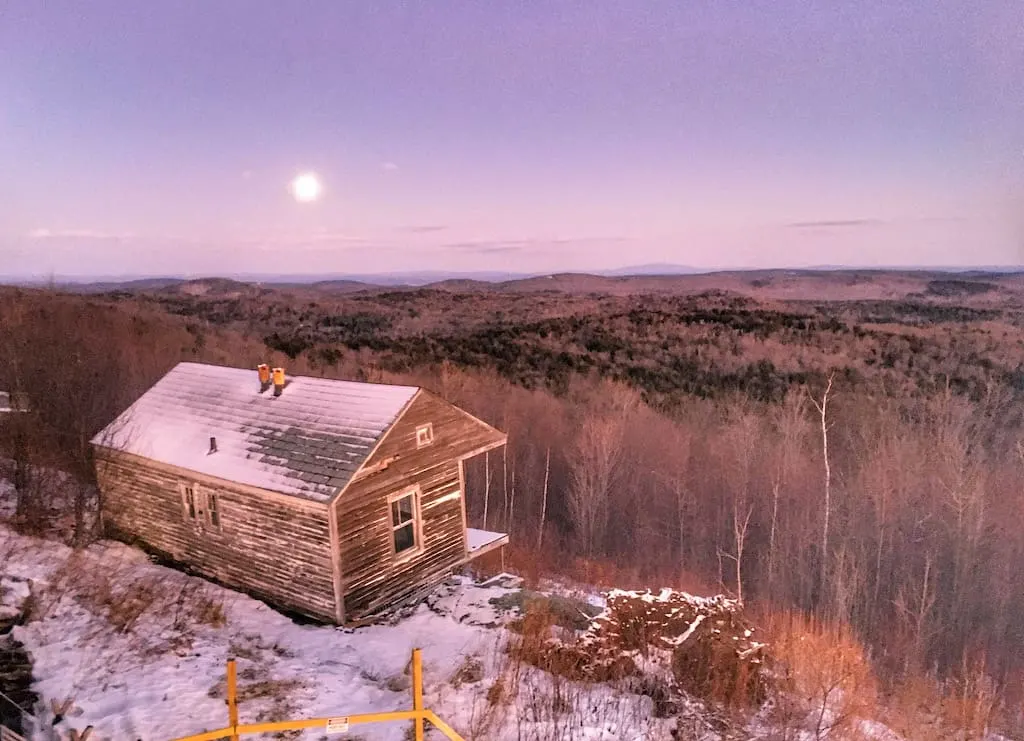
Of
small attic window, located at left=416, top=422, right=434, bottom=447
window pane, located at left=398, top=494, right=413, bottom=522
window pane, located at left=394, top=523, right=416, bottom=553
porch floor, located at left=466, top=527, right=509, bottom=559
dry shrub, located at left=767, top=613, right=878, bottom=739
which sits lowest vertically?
dry shrub, located at left=767, top=613, right=878, bottom=739

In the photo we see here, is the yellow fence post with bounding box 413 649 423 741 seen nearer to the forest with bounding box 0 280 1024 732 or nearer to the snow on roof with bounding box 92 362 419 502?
the snow on roof with bounding box 92 362 419 502

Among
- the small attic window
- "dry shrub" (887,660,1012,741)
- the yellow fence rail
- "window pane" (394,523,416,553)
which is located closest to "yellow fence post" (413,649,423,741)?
the yellow fence rail

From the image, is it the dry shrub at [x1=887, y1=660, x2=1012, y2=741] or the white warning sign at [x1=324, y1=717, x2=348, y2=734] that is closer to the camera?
the white warning sign at [x1=324, y1=717, x2=348, y2=734]

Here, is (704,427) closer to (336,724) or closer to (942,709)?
(942,709)

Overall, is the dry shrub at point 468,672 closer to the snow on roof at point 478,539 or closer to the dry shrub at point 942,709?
the snow on roof at point 478,539

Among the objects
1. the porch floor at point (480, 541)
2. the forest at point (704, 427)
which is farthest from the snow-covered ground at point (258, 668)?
the forest at point (704, 427)

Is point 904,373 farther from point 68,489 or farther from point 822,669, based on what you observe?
point 68,489

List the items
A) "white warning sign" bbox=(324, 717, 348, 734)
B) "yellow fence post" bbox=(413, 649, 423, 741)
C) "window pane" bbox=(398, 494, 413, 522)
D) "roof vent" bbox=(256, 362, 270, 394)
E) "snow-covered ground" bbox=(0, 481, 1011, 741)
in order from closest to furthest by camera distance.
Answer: "white warning sign" bbox=(324, 717, 348, 734), "yellow fence post" bbox=(413, 649, 423, 741), "snow-covered ground" bbox=(0, 481, 1011, 741), "window pane" bbox=(398, 494, 413, 522), "roof vent" bbox=(256, 362, 270, 394)
